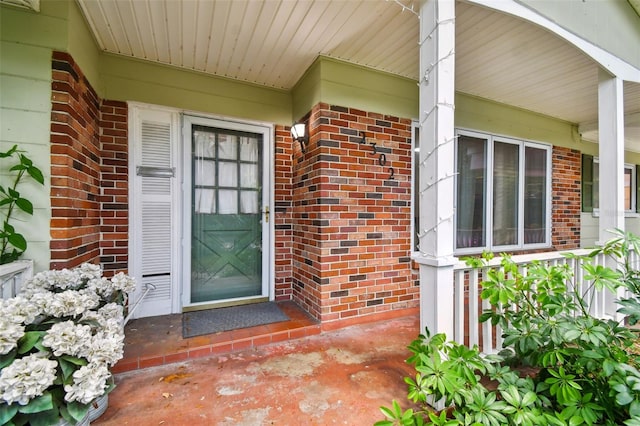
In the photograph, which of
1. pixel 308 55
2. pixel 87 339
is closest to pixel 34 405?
pixel 87 339

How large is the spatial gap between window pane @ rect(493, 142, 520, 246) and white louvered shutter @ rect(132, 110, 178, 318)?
3.97 m

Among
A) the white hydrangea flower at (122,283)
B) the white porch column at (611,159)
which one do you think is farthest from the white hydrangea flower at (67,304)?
the white porch column at (611,159)

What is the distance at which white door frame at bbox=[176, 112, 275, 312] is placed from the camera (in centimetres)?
282

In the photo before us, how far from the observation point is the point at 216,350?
2.18m

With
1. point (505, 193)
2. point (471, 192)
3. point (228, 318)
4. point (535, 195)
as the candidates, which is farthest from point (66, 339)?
point (535, 195)

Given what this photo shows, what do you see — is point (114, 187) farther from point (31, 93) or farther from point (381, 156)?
point (381, 156)

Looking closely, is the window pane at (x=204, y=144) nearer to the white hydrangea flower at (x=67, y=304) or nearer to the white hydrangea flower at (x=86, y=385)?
the white hydrangea flower at (x=67, y=304)

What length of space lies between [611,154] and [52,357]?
424 cm

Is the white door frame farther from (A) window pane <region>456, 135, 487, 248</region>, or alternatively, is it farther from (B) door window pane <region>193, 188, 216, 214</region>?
(A) window pane <region>456, 135, 487, 248</region>

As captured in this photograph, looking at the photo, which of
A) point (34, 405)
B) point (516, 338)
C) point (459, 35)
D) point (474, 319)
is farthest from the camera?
point (459, 35)

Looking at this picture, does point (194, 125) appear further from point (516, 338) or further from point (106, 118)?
point (516, 338)

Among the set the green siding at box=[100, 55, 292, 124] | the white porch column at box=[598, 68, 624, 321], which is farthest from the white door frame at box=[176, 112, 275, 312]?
the white porch column at box=[598, 68, 624, 321]

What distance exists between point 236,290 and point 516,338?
2.56 meters

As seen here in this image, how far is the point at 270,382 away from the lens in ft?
5.97
